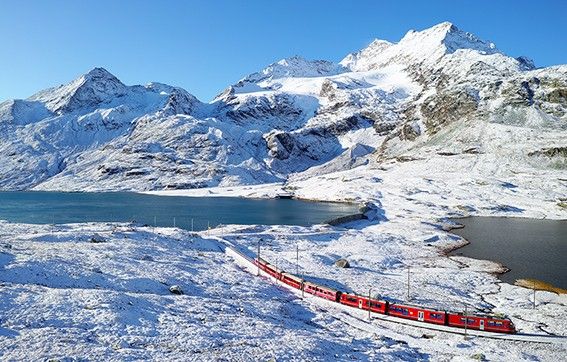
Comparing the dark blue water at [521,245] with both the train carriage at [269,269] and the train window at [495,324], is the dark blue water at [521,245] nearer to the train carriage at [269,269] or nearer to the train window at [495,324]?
the train window at [495,324]

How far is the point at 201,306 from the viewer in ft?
127

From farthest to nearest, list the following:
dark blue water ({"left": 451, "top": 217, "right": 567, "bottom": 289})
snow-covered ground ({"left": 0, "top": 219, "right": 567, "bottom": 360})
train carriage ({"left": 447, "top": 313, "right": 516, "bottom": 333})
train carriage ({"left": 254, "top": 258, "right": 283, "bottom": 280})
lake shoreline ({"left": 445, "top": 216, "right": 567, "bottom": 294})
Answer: dark blue water ({"left": 451, "top": 217, "right": 567, "bottom": 289}), lake shoreline ({"left": 445, "top": 216, "right": 567, "bottom": 294}), train carriage ({"left": 254, "top": 258, "right": 283, "bottom": 280}), train carriage ({"left": 447, "top": 313, "right": 516, "bottom": 333}), snow-covered ground ({"left": 0, "top": 219, "right": 567, "bottom": 360})

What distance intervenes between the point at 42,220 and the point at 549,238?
397ft

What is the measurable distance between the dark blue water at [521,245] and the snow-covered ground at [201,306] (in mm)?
7835

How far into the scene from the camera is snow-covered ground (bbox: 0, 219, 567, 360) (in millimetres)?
28203

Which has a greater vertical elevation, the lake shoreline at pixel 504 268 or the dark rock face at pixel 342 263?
the dark rock face at pixel 342 263

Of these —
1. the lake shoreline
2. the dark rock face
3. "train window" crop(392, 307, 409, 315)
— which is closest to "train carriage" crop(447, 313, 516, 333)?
"train window" crop(392, 307, 409, 315)

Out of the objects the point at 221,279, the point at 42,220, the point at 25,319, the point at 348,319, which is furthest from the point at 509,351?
the point at 42,220

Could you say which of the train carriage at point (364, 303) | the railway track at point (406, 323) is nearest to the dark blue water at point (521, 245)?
the railway track at point (406, 323)

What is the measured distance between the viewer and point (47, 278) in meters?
41.2

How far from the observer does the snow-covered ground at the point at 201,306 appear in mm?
28203

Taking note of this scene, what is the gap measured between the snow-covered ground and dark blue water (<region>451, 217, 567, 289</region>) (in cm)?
784

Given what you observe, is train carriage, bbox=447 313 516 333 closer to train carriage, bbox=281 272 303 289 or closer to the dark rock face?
train carriage, bbox=281 272 303 289

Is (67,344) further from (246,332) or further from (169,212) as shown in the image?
(169,212)
